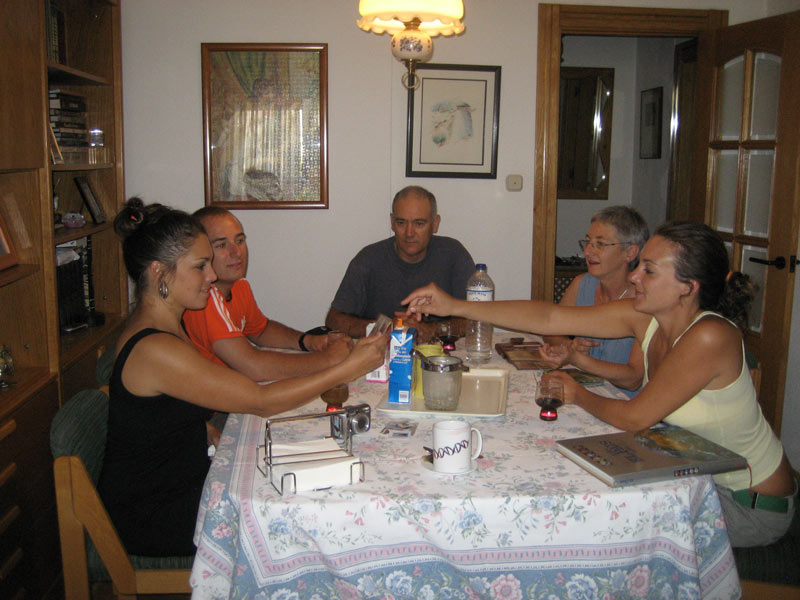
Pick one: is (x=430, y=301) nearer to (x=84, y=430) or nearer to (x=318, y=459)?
(x=318, y=459)

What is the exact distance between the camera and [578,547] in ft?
4.69

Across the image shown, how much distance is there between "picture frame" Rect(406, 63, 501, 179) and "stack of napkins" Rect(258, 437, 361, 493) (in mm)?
2549

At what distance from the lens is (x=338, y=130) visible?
387cm

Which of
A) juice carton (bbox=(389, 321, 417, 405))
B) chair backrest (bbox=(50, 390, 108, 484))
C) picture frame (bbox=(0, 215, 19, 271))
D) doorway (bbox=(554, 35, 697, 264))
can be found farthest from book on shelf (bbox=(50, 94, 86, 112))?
doorway (bbox=(554, 35, 697, 264))

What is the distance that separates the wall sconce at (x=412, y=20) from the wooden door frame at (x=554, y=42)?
4.21ft

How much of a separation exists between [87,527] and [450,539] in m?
0.87

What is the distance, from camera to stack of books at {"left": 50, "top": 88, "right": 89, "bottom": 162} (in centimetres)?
314

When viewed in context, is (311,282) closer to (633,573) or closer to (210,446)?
(210,446)

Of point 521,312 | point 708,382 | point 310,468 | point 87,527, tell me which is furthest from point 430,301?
point 87,527

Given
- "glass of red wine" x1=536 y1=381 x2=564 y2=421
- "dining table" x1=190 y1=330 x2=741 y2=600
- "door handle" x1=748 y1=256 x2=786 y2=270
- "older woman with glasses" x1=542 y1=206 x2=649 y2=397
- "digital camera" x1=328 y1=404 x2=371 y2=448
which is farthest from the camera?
"door handle" x1=748 y1=256 x2=786 y2=270

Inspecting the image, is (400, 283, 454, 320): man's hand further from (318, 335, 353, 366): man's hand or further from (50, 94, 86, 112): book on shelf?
(50, 94, 86, 112): book on shelf

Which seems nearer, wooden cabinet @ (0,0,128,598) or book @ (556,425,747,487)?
book @ (556,425,747,487)

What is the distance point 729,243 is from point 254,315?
2.51 m

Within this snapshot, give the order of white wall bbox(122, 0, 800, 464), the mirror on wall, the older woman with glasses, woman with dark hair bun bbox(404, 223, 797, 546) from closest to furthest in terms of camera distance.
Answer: woman with dark hair bun bbox(404, 223, 797, 546)
the older woman with glasses
white wall bbox(122, 0, 800, 464)
the mirror on wall
